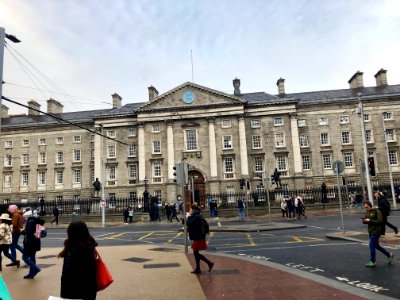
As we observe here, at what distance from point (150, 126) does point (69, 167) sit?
50.0ft

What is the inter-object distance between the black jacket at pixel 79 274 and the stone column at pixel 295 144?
4802 centimetres

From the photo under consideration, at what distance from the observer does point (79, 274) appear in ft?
14.7

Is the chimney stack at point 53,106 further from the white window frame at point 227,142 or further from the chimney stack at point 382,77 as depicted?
the chimney stack at point 382,77

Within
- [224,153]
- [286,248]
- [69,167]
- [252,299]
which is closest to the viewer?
[252,299]

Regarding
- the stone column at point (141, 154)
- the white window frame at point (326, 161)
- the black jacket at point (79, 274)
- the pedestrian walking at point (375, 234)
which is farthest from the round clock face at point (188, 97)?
the black jacket at point (79, 274)

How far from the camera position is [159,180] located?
51.7 meters

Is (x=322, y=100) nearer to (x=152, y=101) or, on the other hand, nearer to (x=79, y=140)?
(x=152, y=101)

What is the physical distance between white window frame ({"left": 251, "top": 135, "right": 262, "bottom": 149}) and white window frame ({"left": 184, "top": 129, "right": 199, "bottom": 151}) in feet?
27.3

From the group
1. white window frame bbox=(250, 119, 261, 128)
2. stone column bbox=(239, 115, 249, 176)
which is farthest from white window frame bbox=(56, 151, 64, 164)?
white window frame bbox=(250, 119, 261, 128)

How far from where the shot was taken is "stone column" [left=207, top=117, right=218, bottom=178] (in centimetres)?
5050

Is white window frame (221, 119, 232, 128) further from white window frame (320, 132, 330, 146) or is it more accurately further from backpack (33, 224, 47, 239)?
backpack (33, 224, 47, 239)

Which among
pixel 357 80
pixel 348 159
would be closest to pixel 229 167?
pixel 348 159

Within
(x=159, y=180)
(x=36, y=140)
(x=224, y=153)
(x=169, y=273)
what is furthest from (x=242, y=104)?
(x=169, y=273)

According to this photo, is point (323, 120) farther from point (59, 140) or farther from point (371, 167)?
point (59, 140)
